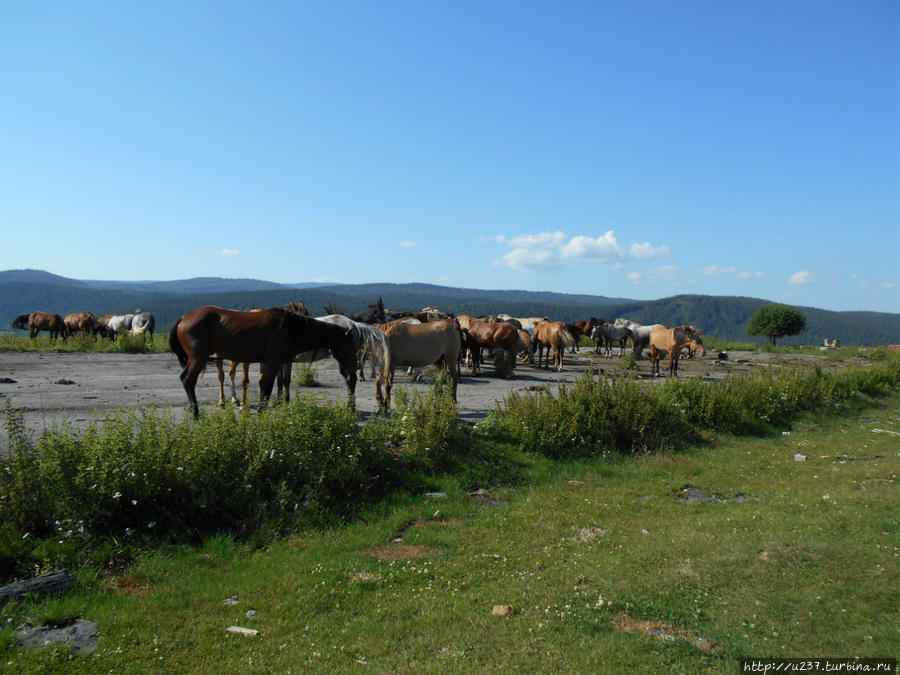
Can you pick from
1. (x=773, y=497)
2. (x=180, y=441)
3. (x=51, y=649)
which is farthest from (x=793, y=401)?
(x=51, y=649)

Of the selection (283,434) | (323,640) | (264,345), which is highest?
(264,345)

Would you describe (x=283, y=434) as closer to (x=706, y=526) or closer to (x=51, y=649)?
(x=51, y=649)

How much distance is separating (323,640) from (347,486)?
3.01 meters

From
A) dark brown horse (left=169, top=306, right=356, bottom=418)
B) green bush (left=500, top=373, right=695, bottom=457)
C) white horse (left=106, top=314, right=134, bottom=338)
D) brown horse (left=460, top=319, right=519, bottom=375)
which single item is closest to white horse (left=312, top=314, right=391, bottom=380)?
dark brown horse (left=169, top=306, right=356, bottom=418)

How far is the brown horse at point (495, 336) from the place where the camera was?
19.2 meters

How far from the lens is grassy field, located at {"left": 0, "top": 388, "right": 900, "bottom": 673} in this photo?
4125mm

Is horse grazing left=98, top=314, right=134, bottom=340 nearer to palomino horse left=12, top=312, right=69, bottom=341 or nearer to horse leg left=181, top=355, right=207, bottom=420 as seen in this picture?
palomino horse left=12, top=312, right=69, bottom=341

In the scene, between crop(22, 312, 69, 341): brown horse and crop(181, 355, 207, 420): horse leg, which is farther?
crop(22, 312, 69, 341): brown horse

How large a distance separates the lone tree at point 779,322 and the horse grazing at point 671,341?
165 ft

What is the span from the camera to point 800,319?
66188 mm

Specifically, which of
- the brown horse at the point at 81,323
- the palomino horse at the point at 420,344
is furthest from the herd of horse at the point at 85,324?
the palomino horse at the point at 420,344

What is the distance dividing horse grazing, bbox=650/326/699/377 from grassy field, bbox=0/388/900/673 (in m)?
12.8

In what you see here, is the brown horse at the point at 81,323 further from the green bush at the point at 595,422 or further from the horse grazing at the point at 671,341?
the green bush at the point at 595,422

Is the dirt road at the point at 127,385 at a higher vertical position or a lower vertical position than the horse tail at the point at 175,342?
lower
